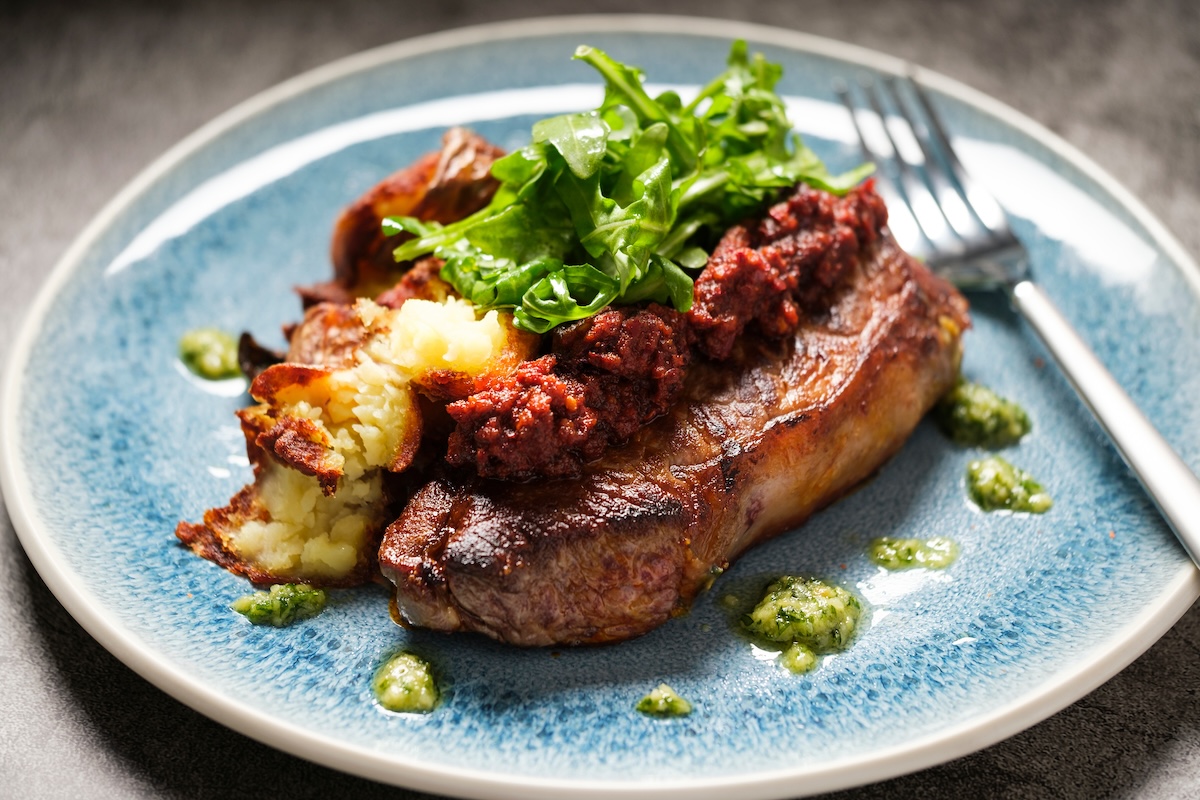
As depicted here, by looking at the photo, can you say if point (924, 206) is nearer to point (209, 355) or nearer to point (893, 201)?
point (893, 201)

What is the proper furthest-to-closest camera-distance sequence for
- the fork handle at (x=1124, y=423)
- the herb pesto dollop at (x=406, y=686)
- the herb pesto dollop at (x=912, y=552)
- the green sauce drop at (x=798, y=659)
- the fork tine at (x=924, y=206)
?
the fork tine at (x=924, y=206), the herb pesto dollop at (x=912, y=552), the fork handle at (x=1124, y=423), the green sauce drop at (x=798, y=659), the herb pesto dollop at (x=406, y=686)

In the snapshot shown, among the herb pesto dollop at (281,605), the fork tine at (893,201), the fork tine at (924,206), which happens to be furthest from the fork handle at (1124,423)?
the herb pesto dollop at (281,605)

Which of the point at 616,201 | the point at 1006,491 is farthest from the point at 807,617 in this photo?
the point at 616,201

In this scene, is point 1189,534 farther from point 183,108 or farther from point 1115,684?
point 183,108

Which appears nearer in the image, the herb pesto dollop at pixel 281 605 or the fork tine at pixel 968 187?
the herb pesto dollop at pixel 281 605

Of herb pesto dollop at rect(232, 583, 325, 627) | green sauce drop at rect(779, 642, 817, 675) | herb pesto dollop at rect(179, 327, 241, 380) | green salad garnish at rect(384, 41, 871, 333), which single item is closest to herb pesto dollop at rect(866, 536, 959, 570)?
green sauce drop at rect(779, 642, 817, 675)

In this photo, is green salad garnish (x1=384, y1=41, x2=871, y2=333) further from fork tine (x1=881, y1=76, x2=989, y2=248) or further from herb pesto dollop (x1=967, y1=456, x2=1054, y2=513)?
herb pesto dollop (x1=967, y1=456, x2=1054, y2=513)

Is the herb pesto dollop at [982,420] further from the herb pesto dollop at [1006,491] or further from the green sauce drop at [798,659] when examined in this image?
the green sauce drop at [798,659]

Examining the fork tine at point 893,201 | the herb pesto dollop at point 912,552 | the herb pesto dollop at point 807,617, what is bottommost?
the herb pesto dollop at point 807,617
